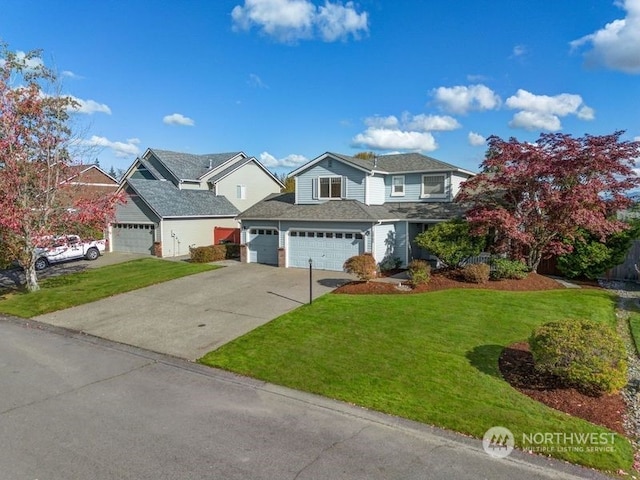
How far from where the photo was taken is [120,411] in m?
7.00

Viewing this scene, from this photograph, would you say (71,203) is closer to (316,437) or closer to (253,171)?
(316,437)

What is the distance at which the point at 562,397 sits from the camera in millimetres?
7250

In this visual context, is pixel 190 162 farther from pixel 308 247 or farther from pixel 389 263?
pixel 389 263

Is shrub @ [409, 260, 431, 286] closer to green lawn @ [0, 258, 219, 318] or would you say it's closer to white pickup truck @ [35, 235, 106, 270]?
green lawn @ [0, 258, 219, 318]

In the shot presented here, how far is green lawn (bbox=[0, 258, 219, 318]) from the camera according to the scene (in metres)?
15.0

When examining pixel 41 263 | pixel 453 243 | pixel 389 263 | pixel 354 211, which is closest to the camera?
pixel 453 243

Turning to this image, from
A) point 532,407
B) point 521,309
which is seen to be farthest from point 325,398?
point 521,309

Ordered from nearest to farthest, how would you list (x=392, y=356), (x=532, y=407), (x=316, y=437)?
(x=316, y=437), (x=532, y=407), (x=392, y=356)

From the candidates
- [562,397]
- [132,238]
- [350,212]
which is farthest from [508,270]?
[132,238]

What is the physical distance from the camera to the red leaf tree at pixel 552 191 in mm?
15953

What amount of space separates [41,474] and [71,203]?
1600cm

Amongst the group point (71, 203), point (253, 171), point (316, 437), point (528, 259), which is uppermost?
point (253, 171)

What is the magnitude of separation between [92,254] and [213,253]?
8.71 meters

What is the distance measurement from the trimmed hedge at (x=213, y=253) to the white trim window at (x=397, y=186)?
10.5m
